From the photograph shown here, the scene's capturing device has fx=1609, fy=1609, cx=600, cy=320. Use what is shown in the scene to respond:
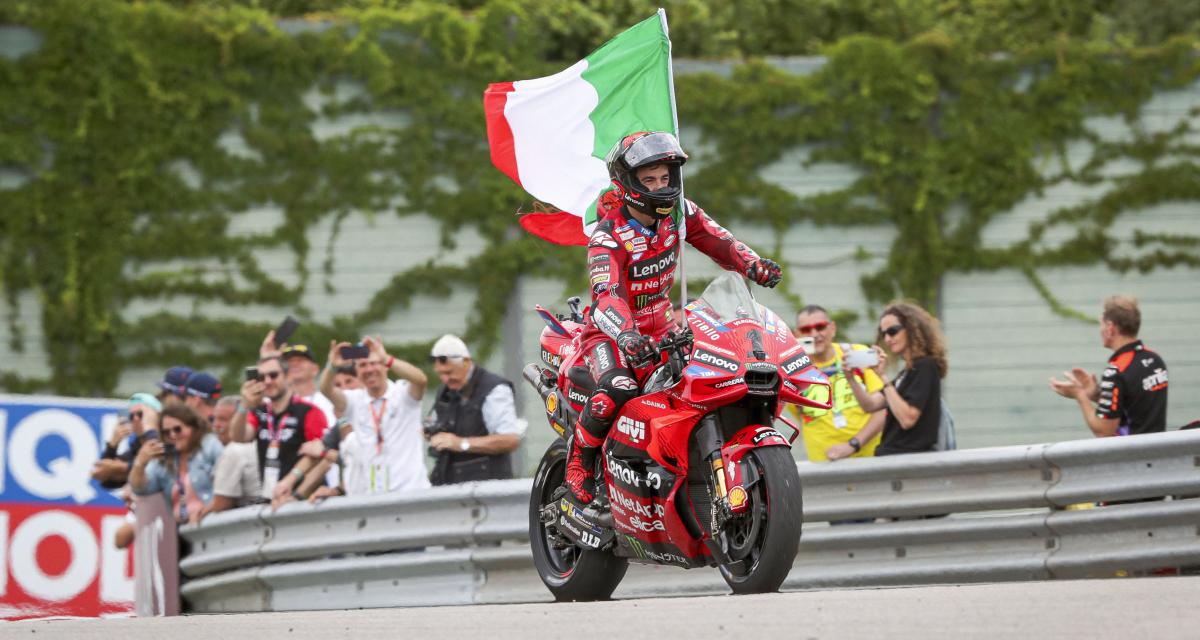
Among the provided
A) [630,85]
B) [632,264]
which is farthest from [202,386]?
[632,264]

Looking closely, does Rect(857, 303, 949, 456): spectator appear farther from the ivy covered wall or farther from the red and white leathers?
the ivy covered wall

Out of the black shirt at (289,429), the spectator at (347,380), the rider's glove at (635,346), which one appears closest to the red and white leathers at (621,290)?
the rider's glove at (635,346)

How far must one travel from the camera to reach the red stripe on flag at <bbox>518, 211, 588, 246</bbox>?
925 centimetres

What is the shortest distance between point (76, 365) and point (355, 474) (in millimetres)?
7141

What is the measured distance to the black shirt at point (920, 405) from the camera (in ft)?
29.5

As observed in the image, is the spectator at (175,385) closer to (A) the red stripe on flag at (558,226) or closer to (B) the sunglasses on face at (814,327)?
(A) the red stripe on flag at (558,226)

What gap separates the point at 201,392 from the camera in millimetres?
12406

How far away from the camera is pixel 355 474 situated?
11.2 m

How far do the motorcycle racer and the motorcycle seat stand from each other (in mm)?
88

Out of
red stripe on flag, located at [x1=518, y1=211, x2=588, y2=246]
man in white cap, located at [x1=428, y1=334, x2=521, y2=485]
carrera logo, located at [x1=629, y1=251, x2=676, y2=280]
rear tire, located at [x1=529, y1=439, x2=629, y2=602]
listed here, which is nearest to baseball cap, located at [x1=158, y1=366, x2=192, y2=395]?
man in white cap, located at [x1=428, y1=334, x2=521, y2=485]

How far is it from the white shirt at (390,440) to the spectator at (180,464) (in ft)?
4.40

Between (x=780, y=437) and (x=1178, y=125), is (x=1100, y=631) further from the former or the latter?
(x=1178, y=125)

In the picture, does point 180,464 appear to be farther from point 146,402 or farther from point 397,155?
point 397,155

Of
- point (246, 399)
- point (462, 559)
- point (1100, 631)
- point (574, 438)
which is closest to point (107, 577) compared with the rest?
point (246, 399)
